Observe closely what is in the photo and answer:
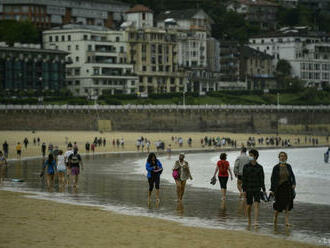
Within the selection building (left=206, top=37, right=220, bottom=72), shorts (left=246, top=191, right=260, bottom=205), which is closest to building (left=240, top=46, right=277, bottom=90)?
building (left=206, top=37, right=220, bottom=72)

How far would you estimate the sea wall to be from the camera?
100562mm

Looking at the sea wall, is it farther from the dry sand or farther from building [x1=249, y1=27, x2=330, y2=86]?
building [x1=249, y1=27, x2=330, y2=86]

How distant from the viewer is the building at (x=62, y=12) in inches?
5325

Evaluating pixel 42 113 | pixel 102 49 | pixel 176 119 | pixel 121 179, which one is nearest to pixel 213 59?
pixel 102 49

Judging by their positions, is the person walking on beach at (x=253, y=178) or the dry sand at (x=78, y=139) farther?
the dry sand at (x=78, y=139)

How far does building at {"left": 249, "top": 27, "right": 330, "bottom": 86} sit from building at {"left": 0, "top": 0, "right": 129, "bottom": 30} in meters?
32.4

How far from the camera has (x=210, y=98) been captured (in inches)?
5037

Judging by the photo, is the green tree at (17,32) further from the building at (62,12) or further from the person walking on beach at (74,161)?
the person walking on beach at (74,161)

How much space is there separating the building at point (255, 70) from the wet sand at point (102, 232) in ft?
438

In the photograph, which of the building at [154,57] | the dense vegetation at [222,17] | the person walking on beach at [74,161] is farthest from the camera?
the dense vegetation at [222,17]

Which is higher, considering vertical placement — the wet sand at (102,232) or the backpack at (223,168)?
the backpack at (223,168)

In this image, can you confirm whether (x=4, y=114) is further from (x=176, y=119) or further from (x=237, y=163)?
(x=237, y=163)

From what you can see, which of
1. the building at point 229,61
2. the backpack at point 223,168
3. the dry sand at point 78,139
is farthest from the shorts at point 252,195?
the building at point 229,61

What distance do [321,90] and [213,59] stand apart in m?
21.3
